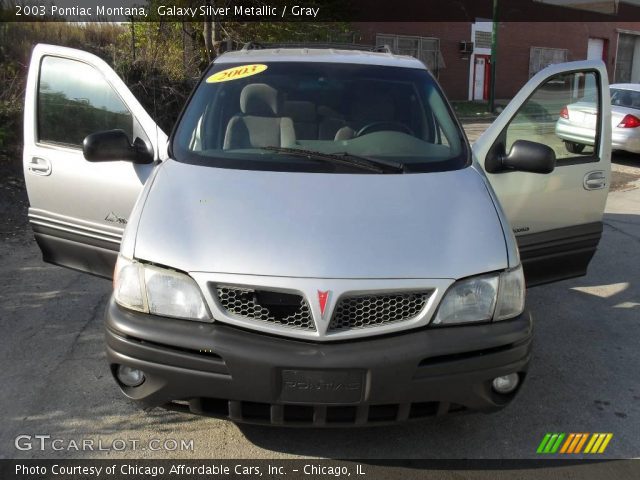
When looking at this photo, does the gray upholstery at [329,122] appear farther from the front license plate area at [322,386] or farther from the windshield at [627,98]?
the windshield at [627,98]

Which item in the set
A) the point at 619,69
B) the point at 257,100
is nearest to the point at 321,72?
the point at 257,100

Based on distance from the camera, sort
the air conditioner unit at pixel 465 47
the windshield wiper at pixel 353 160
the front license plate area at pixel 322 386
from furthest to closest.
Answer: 1. the air conditioner unit at pixel 465 47
2. the windshield wiper at pixel 353 160
3. the front license plate area at pixel 322 386

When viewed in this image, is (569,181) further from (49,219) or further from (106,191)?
(49,219)

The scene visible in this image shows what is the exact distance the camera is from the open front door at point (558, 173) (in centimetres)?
396

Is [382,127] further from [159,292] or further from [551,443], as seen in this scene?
[551,443]

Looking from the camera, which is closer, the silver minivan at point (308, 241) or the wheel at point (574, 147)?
the silver minivan at point (308, 241)

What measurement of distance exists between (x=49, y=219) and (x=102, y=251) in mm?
516

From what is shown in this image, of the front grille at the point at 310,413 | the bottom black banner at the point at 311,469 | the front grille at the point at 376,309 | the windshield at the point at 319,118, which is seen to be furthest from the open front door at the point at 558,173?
the front grille at the point at 310,413

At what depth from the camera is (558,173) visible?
4.05m

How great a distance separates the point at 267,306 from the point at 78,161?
6.80 feet

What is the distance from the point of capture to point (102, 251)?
3844 millimetres

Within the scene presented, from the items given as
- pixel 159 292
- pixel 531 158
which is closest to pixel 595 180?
pixel 531 158

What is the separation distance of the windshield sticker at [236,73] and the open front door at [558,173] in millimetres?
1484

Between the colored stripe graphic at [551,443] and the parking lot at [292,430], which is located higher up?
the parking lot at [292,430]
